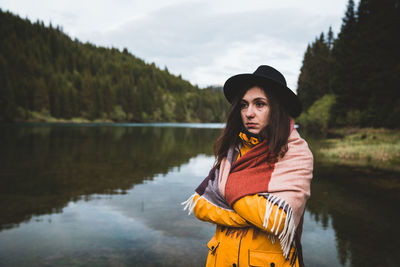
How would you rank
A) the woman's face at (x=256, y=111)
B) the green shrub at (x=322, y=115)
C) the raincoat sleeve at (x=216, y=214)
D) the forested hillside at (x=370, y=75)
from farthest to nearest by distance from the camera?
1. the green shrub at (x=322, y=115)
2. the forested hillside at (x=370, y=75)
3. the woman's face at (x=256, y=111)
4. the raincoat sleeve at (x=216, y=214)

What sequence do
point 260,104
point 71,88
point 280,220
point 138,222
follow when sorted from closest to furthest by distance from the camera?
point 280,220 < point 260,104 < point 138,222 < point 71,88

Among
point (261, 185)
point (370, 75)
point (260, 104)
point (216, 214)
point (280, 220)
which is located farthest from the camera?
point (370, 75)

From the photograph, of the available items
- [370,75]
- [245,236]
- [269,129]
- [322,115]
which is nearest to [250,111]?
[269,129]

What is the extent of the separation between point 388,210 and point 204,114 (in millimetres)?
143374

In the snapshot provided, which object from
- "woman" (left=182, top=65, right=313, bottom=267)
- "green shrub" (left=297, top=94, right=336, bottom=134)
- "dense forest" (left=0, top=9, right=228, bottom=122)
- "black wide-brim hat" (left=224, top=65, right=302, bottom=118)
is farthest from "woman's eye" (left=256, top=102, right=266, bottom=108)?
"dense forest" (left=0, top=9, right=228, bottom=122)

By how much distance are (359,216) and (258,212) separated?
631 cm

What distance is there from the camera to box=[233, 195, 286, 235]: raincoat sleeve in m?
1.61

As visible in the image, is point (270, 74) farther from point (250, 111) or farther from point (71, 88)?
point (71, 88)

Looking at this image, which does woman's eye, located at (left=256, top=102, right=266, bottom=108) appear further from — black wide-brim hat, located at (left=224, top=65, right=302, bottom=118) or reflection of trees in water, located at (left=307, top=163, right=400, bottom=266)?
reflection of trees in water, located at (left=307, top=163, right=400, bottom=266)

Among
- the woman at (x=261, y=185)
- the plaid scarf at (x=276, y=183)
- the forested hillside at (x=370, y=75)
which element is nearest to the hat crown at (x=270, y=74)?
the woman at (x=261, y=185)

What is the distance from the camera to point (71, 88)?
9850 centimetres

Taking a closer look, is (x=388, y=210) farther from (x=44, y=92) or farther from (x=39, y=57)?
(x=39, y=57)

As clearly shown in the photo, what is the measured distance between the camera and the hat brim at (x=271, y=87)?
1.89m

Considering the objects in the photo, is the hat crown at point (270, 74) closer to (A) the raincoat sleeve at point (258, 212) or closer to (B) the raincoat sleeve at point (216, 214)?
(A) the raincoat sleeve at point (258, 212)
